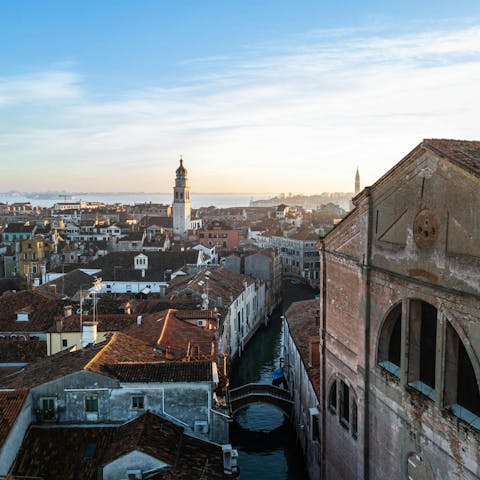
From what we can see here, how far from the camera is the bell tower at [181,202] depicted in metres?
90.8

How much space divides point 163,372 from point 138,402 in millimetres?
1096

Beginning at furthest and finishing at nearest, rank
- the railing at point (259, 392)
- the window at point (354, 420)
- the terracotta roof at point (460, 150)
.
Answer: the railing at point (259, 392) → the window at point (354, 420) → the terracotta roof at point (460, 150)

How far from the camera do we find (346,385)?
16219 mm

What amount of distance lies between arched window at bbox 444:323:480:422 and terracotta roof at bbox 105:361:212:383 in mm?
7505

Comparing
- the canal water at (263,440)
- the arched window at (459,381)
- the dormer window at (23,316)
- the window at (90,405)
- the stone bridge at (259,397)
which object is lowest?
the canal water at (263,440)

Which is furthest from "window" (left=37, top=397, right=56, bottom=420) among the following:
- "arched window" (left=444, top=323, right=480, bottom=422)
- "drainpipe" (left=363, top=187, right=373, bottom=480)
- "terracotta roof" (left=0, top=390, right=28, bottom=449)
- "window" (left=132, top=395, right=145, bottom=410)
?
"arched window" (left=444, top=323, right=480, bottom=422)

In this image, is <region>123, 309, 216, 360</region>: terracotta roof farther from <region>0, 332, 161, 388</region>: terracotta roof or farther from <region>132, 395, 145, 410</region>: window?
<region>132, 395, 145, 410</region>: window

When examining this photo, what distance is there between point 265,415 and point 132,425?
1375 centimetres

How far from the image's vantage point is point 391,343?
1342 cm

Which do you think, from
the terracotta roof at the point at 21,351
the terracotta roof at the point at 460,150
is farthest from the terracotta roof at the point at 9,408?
the terracotta roof at the point at 460,150

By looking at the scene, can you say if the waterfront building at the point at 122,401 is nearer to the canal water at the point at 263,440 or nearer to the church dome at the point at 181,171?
the canal water at the point at 263,440

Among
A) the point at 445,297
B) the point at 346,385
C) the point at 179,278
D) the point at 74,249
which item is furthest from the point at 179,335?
the point at 74,249

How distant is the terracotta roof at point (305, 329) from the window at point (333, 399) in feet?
5.86

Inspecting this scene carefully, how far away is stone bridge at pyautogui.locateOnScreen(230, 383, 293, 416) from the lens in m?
25.8
